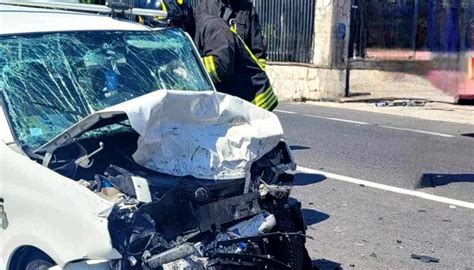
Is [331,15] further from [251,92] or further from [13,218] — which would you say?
[13,218]

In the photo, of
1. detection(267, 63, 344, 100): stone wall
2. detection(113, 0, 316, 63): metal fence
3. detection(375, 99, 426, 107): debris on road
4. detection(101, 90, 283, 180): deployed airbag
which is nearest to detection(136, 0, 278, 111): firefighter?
detection(101, 90, 283, 180): deployed airbag

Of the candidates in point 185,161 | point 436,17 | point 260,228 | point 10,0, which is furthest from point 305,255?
point 436,17

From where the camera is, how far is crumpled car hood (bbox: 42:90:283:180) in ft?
11.7

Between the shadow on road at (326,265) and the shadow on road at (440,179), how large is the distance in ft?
9.12

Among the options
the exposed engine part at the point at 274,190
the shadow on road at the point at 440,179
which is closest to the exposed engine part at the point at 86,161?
the exposed engine part at the point at 274,190

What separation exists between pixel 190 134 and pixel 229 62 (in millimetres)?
1687

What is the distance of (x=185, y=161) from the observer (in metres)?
3.68

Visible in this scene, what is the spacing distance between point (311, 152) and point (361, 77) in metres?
7.69

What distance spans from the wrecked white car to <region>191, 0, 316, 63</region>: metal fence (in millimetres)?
12927

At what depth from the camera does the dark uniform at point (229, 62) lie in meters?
5.34

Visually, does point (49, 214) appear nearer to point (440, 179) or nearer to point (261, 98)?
point (261, 98)

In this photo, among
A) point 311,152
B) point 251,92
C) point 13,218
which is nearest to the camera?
point 13,218

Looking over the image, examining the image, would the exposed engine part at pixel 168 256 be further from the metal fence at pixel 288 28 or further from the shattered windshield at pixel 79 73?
the metal fence at pixel 288 28

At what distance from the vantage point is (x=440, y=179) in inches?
318
